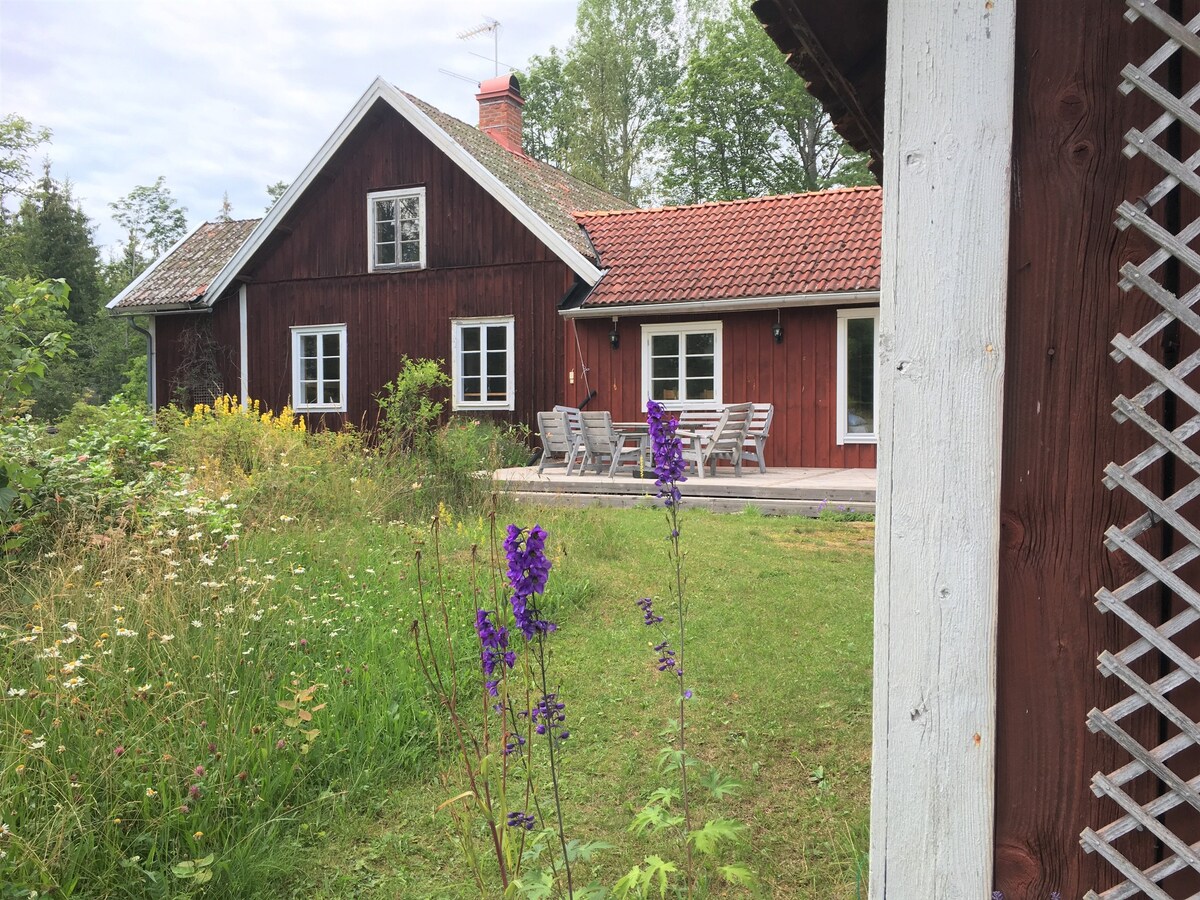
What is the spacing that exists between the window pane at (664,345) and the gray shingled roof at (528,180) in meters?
1.98

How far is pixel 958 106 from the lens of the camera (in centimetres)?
172

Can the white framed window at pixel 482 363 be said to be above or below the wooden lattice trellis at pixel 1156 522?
above

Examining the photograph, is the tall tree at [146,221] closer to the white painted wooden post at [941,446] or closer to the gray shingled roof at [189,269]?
the gray shingled roof at [189,269]

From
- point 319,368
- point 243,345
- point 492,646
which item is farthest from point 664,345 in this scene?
point 492,646

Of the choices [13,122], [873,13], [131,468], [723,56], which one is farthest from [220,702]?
[13,122]

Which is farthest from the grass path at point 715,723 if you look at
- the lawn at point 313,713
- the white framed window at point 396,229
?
the white framed window at point 396,229

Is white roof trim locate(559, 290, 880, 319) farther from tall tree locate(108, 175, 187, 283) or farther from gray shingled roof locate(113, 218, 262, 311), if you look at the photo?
tall tree locate(108, 175, 187, 283)

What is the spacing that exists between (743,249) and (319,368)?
8.20 meters

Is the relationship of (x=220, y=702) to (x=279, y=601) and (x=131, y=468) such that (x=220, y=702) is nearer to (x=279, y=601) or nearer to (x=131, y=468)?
(x=279, y=601)

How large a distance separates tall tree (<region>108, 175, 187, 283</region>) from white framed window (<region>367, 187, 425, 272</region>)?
38262mm

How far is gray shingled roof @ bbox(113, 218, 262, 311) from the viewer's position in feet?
55.3

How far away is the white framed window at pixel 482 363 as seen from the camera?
14.7 meters

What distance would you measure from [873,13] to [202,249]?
19336 millimetres

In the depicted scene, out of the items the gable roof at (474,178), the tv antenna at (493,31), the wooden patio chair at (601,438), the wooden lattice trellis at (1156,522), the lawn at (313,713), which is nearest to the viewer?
the wooden lattice trellis at (1156,522)
